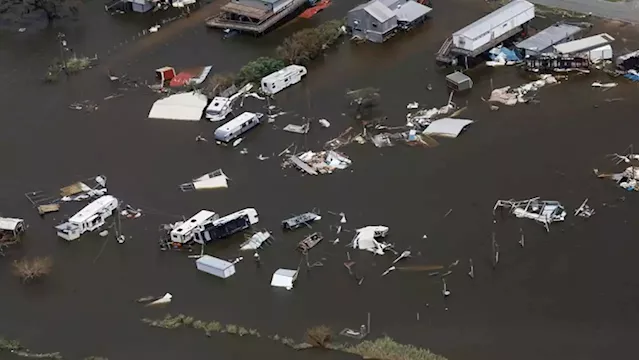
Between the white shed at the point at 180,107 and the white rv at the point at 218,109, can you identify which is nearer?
A: the white rv at the point at 218,109

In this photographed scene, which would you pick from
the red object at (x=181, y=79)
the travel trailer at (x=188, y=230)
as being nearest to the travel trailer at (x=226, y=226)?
the travel trailer at (x=188, y=230)

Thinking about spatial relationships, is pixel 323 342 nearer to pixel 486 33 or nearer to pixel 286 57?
pixel 286 57

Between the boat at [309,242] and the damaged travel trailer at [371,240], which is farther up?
the damaged travel trailer at [371,240]

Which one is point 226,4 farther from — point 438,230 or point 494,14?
point 438,230

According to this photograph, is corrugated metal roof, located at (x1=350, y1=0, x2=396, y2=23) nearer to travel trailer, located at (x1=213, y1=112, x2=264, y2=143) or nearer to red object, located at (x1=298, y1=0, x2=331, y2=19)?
red object, located at (x1=298, y1=0, x2=331, y2=19)

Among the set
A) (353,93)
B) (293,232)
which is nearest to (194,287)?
(293,232)

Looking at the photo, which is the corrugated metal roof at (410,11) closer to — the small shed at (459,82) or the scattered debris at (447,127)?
the small shed at (459,82)
